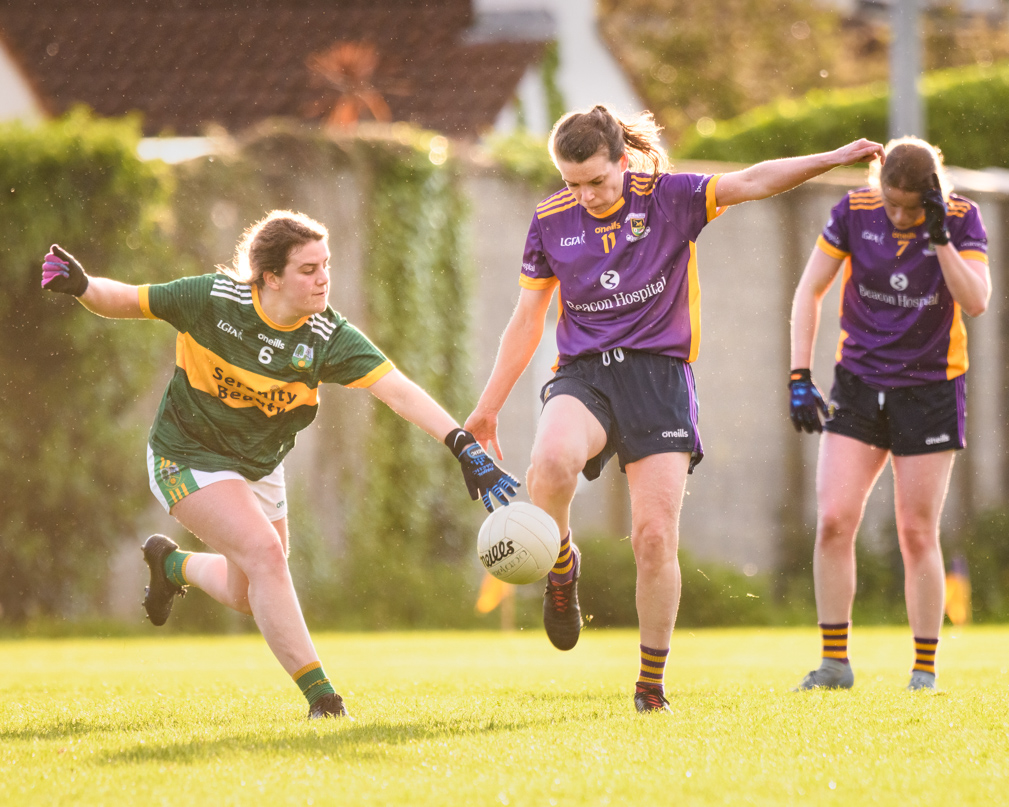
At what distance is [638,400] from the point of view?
201 inches

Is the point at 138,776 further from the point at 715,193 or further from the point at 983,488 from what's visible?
the point at 983,488

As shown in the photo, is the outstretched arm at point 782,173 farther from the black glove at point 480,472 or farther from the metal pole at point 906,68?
the metal pole at point 906,68

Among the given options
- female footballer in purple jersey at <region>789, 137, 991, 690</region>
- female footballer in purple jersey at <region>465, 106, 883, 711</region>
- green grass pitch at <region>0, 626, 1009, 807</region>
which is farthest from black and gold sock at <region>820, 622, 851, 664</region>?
female footballer in purple jersey at <region>465, 106, 883, 711</region>

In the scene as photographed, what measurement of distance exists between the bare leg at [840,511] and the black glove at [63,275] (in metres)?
3.27

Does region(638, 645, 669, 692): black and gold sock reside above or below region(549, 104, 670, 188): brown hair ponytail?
below

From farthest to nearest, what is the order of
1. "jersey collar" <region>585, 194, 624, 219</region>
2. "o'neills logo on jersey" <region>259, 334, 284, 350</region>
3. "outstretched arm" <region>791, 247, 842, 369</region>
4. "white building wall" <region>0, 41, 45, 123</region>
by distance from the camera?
"white building wall" <region>0, 41, 45, 123</region>
"outstretched arm" <region>791, 247, 842, 369</region>
"jersey collar" <region>585, 194, 624, 219</region>
"o'neills logo on jersey" <region>259, 334, 284, 350</region>

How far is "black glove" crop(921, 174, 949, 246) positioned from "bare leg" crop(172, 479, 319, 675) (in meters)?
3.02

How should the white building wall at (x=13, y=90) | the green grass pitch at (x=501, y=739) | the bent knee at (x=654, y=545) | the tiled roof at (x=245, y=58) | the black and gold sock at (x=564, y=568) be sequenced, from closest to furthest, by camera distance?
the green grass pitch at (x=501, y=739)
the bent knee at (x=654, y=545)
the black and gold sock at (x=564, y=568)
the tiled roof at (x=245, y=58)
the white building wall at (x=13, y=90)

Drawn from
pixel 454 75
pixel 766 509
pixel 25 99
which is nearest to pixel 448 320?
pixel 766 509

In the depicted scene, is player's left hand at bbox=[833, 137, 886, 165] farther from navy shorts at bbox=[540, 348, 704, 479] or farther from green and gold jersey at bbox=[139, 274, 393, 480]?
green and gold jersey at bbox=[139, 274, 393, 480]

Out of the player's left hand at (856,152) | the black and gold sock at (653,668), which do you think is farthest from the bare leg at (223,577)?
the player's left hand at (856,152)

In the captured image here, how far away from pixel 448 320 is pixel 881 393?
7.48 metres

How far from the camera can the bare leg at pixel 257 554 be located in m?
4.80

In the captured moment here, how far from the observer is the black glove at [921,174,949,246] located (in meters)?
5.52
